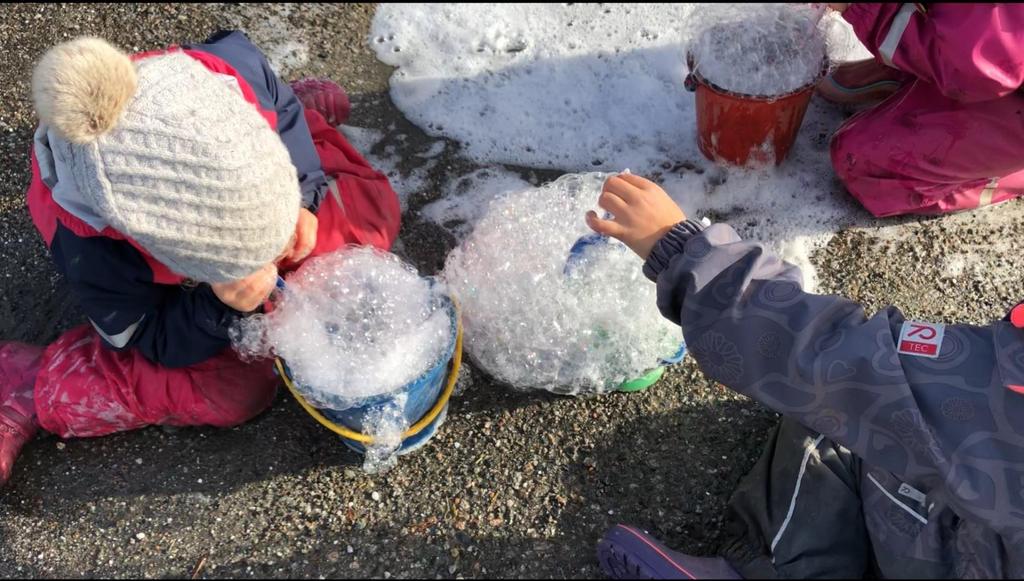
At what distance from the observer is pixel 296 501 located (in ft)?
6.08

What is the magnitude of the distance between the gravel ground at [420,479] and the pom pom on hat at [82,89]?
90 centimetres

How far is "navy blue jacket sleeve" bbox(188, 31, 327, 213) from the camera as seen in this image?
6.11ft

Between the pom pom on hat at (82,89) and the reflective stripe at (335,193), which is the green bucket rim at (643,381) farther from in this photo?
the pom pom on hat at (82,89)

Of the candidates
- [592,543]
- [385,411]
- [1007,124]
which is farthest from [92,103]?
[1007,124]

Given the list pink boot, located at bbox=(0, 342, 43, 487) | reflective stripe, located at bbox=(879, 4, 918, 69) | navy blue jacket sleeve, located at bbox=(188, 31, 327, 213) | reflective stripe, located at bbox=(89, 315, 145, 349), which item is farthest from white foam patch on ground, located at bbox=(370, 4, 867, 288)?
pink boot, located at bbox=(0, 342, 43, 487)

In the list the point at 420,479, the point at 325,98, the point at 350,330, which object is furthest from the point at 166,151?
the point at 325,98

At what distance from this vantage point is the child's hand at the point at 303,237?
1.68 m

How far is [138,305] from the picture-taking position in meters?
1.76

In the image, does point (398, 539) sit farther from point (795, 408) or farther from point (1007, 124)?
point (1007, 124)

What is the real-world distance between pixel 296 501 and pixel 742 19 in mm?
1633

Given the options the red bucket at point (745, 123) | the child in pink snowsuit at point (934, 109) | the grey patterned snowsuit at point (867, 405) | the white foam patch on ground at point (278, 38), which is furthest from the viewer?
the white foam patch on ground at point (278, 38)

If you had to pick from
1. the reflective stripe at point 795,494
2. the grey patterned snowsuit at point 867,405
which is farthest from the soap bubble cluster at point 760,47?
the reflective stripe at point 795,494

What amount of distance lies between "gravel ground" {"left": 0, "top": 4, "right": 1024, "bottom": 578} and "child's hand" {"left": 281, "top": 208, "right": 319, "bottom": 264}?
1.56 feet

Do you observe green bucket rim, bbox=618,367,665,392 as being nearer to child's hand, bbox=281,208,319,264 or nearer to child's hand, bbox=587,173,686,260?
child's hand, bbox=587,173,686,260
